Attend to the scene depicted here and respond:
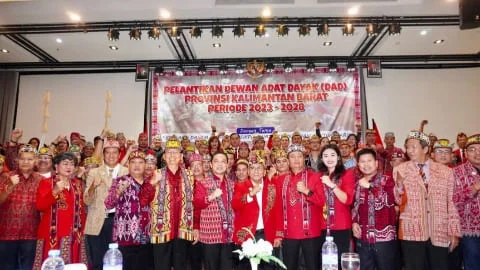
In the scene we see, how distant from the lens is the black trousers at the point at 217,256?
353cm

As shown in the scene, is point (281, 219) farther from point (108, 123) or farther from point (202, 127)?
point (108, 123)

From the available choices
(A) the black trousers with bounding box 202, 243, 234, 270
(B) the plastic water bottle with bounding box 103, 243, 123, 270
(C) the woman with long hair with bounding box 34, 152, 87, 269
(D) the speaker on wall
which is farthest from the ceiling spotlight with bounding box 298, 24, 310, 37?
(B) the plastic water bottle with bounding box 103, 243, 123, 270

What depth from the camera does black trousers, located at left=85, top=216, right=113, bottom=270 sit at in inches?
152

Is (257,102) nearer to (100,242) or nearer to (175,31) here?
(175,31)

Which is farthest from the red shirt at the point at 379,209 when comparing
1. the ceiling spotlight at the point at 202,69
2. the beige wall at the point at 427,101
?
the ceiling spotlight at the point at 202,69

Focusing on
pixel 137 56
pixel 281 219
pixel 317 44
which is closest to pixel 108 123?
pixel 137 56

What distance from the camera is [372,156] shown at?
130 inches

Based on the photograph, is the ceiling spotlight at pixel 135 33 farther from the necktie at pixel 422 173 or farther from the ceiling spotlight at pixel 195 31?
the necktie at pixel 422 173

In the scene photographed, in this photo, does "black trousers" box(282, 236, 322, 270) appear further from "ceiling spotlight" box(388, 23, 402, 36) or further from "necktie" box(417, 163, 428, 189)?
"ceiling spotlight" box(388, 23, 402, 36)

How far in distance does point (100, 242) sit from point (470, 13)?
201 inches

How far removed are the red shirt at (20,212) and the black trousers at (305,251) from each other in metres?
2.42

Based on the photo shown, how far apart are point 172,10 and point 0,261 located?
4425 mm

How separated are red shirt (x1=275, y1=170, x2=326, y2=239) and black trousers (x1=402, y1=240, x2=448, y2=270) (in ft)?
2.45

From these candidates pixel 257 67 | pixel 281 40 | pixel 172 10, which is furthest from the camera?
pixel 257 67
